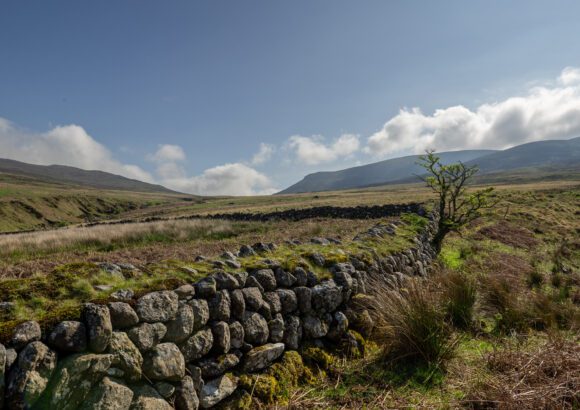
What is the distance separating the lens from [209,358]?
3887mm

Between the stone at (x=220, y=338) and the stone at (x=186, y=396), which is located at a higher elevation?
the stone at (x=220, y=338)

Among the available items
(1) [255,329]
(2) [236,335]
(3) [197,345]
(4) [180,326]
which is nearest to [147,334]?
(4) [180,326]

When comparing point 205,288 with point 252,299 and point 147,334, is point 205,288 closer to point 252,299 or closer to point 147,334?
point 252,299

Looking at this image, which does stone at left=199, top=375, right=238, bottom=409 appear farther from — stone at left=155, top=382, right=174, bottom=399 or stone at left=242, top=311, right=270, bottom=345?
stone at left=242, top=311, right=270, bottom=345

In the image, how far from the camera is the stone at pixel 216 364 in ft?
12.4

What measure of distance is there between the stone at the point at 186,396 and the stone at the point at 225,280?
1.10 meters

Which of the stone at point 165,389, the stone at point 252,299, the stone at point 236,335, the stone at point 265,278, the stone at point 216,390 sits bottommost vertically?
the stone at point 216,390

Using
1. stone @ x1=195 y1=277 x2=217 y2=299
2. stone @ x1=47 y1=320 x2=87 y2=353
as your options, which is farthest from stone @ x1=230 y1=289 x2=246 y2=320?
stone @ x1=47 y1=320 x2=87 y2=353

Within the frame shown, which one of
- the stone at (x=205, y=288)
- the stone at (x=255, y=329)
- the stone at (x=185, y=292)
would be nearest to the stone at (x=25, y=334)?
the stone at (x=185, y=292)

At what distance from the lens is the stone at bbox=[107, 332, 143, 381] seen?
3062mm

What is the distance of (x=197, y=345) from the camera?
373 centimetres

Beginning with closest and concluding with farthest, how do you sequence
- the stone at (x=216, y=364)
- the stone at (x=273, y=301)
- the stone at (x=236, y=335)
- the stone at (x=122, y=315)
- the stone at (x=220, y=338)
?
the stone at (x=122, y=315)
the stone at (x=216, y=364)
the stone at (x=220, y=338)
the stone at (x=236, y=335)
the stone at (x=273, y=301)

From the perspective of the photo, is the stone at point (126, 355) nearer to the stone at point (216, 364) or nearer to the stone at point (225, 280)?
the stone at point (216, 364)

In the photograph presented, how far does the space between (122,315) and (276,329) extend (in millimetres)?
2128
